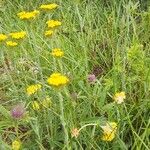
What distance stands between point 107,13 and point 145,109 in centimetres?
119

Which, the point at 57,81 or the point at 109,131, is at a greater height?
the point at 57,81

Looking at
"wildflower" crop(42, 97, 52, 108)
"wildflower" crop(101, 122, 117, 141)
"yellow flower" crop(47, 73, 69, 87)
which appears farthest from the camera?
"wildflower" crop(42, 97, 52, 108)

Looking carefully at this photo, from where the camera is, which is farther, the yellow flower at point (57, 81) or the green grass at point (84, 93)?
the green grass at point (84, 93)

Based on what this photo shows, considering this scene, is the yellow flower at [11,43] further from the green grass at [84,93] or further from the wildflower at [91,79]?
the wildflower at [91,79]

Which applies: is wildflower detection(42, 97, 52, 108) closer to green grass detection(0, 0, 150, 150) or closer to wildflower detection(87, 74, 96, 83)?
green grass detection(0, 0, 150, 150)

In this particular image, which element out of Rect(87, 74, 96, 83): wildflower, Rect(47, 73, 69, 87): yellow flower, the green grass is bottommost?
the green grass

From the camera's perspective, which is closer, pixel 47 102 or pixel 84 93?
pixel 47 102

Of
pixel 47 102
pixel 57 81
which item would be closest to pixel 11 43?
pixel 47 102

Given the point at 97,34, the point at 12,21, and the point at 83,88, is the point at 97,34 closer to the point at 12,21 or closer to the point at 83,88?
the point at 12,21

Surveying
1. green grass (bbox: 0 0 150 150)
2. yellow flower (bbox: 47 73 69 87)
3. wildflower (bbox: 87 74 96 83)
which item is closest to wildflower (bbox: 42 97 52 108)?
green grass (bbox: 0 0 150 150)

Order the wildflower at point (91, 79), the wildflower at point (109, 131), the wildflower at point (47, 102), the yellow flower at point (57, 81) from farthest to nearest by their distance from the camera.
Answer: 1. the wildflower at point (91, 79)
2. the wildflower at point (47, 102)
3. the wildflower at point (109, 131)
4. the yellow flower at point (57, 81)

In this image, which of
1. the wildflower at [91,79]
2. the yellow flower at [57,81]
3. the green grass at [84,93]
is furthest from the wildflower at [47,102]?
the yellow flower at [57,81]

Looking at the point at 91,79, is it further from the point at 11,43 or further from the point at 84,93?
the point at 11,43

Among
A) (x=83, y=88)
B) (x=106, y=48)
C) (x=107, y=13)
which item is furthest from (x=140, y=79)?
(x=107, y=13)
